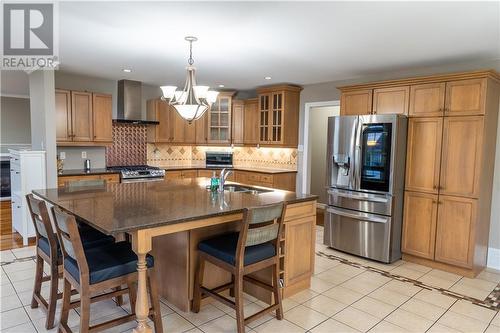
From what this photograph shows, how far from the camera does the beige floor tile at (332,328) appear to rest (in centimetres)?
256

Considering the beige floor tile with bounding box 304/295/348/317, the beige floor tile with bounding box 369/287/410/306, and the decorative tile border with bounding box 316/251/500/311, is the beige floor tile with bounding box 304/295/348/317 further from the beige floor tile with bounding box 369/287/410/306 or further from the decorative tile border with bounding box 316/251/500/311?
the decorative tile border with bounding box 316/251/500/311

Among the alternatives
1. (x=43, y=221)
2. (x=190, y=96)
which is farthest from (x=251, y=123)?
(x=43, y=221)

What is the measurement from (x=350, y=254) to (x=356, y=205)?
0.66 metres

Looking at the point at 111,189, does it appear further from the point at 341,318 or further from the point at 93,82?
the point at 93,82

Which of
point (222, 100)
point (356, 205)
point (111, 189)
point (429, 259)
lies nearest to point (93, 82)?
point (222, 100)

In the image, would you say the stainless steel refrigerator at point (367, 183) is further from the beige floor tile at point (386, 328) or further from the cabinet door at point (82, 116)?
the cabinet door at point (82, 116)

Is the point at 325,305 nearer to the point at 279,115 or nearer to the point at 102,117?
the point at 279,115

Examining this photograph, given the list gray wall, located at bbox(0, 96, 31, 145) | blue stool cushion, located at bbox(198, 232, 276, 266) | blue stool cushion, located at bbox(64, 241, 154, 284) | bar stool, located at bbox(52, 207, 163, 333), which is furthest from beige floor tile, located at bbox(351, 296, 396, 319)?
gray wall, located at bbox(0, 96, 31, 145)

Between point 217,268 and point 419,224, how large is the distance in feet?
8.29

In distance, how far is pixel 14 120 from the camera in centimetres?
872

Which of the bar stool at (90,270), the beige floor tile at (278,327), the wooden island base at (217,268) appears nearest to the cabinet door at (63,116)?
the wooden island base at (217,268)

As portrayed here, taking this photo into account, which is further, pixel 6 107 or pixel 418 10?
pixel 6 107

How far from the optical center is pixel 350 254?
14.3 ft

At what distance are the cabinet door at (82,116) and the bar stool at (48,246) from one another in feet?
9.49
